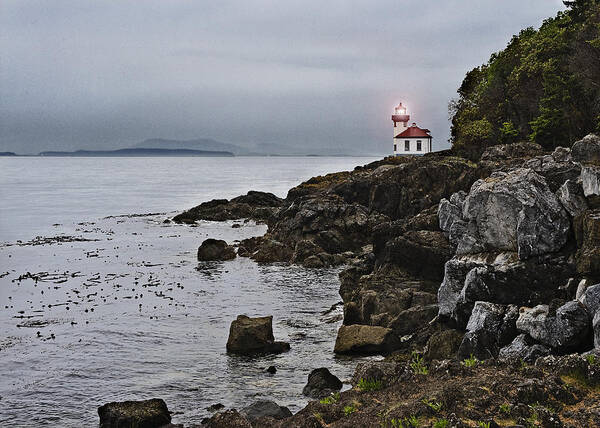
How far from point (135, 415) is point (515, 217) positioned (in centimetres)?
1536

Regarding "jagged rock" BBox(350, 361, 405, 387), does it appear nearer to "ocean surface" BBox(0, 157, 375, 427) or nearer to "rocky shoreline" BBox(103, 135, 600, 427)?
"rocky shoreline" BBox(103, 135, 600, 427)

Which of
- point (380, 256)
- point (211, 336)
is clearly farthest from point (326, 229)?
point (211, 336)

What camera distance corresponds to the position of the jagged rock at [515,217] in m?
20.8

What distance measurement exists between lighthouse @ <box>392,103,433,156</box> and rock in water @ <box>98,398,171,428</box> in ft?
330

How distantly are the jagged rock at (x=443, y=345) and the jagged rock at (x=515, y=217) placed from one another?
3.78m

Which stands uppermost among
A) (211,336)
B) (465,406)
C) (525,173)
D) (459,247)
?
(525,173)

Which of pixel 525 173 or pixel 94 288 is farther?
pixel 94 288

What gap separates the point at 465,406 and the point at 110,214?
9154 cm

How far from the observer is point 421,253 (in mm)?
32312

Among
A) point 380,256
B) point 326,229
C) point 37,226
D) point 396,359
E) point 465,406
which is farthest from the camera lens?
point 37,226

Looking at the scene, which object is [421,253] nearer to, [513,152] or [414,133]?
[513,152]

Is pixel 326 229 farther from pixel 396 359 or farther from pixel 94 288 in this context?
pixel 396 359

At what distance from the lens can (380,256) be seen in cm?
3697

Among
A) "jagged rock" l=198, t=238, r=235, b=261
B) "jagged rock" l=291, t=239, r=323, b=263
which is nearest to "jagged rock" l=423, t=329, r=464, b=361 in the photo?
"jagged rock" l=291, t=239, r=323, b=263
